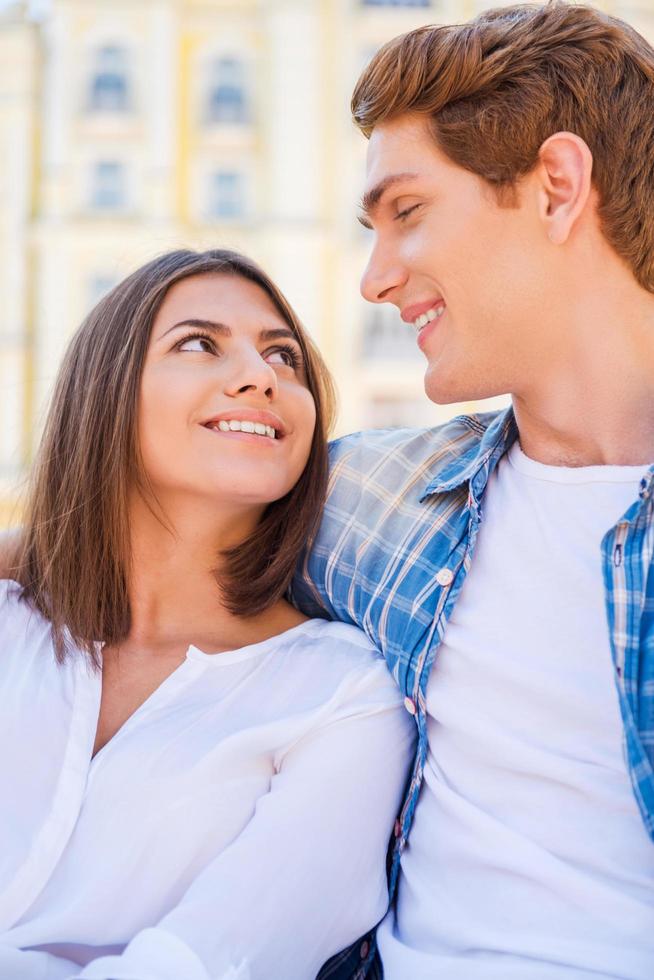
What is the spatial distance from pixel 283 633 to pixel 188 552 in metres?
0.28

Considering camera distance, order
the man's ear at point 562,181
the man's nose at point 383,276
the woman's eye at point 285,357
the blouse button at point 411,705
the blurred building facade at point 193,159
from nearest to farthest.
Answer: the blouse button at point 411,705 → the man's ear at point 562,181 → the man's nose at point 383,276 → the woman's eye at point 285,357 → the blurred building facade at point 193,159

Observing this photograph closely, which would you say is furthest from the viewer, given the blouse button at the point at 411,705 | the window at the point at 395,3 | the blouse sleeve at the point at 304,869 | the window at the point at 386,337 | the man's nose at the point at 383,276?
the window at the point at 395,3

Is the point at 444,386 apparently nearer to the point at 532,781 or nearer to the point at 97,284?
the point at 532,781

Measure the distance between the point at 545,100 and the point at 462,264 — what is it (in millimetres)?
362

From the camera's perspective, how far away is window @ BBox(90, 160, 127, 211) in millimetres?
18188

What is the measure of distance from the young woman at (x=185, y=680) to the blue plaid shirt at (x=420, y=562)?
7cm

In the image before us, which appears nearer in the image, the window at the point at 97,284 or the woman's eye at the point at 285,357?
the woman's eye at the point at 285,357

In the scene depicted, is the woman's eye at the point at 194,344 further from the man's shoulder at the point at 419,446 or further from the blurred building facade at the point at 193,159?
the blurred building facade at the point at 193,159

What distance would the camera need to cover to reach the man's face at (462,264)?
2.07 metres

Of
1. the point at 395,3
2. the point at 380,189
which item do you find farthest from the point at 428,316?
the point at 395,3

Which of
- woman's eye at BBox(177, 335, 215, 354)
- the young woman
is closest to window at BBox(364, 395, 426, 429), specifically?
the young woman

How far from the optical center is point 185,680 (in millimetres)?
1982

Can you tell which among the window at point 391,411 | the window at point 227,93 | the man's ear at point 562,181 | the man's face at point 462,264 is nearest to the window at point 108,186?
the window at point 227,93

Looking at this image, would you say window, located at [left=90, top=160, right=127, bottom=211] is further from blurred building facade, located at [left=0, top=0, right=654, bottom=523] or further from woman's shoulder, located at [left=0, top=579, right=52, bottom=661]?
woman's shoulder, located at [left=0, top=579, right=52, bottom=661]
